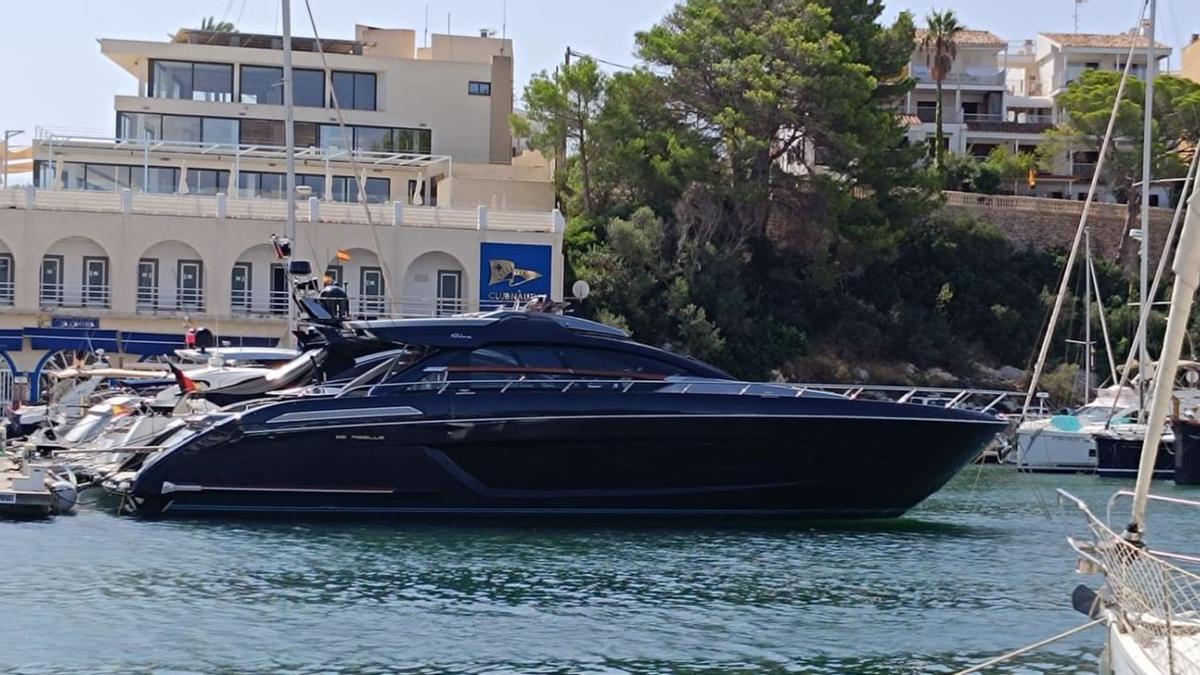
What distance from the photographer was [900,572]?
19.8 m

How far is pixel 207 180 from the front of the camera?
181 feet

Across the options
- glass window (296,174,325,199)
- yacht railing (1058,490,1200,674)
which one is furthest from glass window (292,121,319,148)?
yacht railing (1058,490,1200,674)

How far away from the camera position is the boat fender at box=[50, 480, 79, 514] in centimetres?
2373

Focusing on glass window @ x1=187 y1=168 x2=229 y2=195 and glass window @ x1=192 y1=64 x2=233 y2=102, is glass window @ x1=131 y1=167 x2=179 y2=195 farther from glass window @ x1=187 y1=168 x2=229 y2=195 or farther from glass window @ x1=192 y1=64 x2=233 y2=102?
glass window @ x1=192 y1=64 x2=233 y2=102

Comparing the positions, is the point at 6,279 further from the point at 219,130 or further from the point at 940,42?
the point at 940,42

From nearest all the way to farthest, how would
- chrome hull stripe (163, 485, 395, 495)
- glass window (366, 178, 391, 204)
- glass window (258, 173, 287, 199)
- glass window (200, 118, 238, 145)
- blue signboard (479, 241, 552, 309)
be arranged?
chrome hull stripe (163, 485, 395, 495) → blue signboard (479, 241, 552, 309) → glass window (258, 173, 287, 199) → glass window (200, 118, 238, 145) → glass window (366, 178, 391, 204)

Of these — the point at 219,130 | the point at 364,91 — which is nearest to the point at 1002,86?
the point at 364,91

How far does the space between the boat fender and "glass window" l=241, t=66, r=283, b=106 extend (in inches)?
1374

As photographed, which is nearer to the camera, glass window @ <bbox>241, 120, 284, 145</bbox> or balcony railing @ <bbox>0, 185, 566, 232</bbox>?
balcony railing @ <bbox>0, 185, 566, 232</bbox>

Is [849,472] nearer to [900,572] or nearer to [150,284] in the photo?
[900,572]

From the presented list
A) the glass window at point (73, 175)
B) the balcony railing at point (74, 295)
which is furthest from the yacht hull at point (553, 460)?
the glass window at point (73, 175)

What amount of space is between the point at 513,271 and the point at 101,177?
14.7m

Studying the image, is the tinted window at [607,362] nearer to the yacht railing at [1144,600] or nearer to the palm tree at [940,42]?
the yacht railing at [1144,600]

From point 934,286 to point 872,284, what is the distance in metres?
2.61
